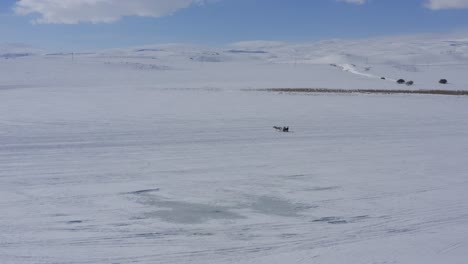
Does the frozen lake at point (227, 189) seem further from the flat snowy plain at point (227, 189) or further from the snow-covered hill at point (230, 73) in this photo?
the snow-covered hill at point (230, 73)

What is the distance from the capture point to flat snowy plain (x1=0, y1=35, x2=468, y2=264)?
5.87 metres

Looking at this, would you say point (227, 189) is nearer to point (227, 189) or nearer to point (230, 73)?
point (227, 189)

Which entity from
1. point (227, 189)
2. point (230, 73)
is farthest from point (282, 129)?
point (230, 73)

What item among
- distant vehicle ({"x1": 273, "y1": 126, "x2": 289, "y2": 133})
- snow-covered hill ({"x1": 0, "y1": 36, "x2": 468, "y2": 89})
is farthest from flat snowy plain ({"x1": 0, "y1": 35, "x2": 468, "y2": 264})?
snow-covered hill ({"x1": 0, "y1": 36, "x2": 468, "y2": 89})

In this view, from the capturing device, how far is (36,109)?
57.1 ft

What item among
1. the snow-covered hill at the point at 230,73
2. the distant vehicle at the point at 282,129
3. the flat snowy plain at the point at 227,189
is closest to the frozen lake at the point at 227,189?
the flat snowy plain at the point at 227,189

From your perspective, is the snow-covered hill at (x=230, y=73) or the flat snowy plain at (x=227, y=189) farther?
the snow-covered hill at (x=230, y=73)

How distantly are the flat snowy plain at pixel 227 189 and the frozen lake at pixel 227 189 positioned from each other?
0.08 feet

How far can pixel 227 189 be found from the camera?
8.36 m

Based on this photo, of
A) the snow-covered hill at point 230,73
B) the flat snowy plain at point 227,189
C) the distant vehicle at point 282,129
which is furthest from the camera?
the snow-covered hill at point 230,73

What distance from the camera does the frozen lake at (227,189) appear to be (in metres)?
5.87

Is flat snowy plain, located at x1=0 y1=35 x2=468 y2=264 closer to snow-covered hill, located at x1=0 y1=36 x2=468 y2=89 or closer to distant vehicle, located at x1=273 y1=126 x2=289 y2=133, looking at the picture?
distant vehicle, located at x1=273 y1=126 x2=289 y2=133

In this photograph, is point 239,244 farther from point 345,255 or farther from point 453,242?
point 453,242

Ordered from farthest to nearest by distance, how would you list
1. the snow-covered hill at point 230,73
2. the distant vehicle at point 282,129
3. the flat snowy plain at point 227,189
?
the snow-covered hill at point 230,73 → the distant vehicle at point 282,129 → the flat snowy plain at point 227,189
